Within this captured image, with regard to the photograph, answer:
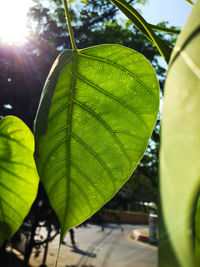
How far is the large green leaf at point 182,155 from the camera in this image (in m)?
0.09

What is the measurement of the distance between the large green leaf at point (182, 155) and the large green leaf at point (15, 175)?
39 centimetres

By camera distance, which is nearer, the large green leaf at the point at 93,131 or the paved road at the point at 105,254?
the large green leaf at the point at 93,131

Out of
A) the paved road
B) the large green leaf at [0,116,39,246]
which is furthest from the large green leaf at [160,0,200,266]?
the paved road

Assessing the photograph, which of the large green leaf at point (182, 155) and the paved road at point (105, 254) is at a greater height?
the large green leaf at point (182, 155)

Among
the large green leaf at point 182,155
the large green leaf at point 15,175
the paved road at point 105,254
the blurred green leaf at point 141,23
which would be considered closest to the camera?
the large green leaf at point 182,155

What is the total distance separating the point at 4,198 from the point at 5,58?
3.41 m

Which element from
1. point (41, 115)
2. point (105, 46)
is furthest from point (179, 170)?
point (105, 46)

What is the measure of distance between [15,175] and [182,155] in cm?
42

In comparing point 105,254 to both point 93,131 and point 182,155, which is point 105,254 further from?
point 182,155

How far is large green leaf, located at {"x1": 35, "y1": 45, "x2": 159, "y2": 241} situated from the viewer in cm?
29

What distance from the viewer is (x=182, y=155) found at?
93mm

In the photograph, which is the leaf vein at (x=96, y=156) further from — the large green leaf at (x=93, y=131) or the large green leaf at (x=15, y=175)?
the large green leaf at (x=15, y=175)

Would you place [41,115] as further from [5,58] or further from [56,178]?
[5,58]

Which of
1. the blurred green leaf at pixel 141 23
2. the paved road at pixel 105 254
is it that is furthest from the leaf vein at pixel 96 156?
the paved road at pixel 105 254
